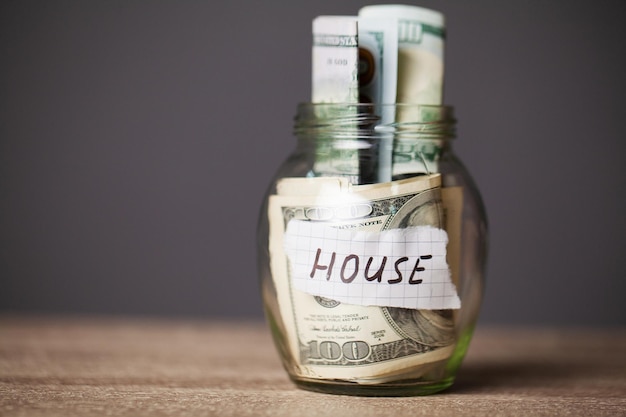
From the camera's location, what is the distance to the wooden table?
2.26ft

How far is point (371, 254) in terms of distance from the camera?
70 cm

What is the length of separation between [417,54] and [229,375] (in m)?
0.37

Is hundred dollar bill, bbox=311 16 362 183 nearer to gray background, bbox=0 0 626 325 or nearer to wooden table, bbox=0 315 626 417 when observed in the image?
wooden table, bbox=0 315 626 417

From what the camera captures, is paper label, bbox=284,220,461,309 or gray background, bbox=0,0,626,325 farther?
gray background, bbox=0,0,626,325

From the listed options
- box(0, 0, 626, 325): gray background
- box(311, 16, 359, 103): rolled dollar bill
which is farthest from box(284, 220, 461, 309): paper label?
box(0, 0, 626, 325): gray background

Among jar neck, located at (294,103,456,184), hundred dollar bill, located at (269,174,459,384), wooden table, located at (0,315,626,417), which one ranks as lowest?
wooden table, located at (0,315,626,417)

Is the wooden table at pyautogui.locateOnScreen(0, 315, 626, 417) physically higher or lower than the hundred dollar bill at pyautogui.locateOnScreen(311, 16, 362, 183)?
lower

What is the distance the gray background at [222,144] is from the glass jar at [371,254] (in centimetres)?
83

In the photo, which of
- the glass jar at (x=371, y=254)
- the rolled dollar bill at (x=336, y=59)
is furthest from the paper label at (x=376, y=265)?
the rolled dollar bill at (x=336, y=59)

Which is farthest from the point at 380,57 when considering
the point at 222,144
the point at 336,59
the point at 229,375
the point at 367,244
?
the point at 222,144

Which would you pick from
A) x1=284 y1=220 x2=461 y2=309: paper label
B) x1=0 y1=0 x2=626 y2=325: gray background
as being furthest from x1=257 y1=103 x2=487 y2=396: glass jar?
x1=0 y1=0 x2=626 y2=325: gray background

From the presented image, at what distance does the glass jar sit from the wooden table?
3 cm

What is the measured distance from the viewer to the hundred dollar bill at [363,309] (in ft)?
2.30

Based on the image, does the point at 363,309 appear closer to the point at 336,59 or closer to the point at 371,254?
the point at 371,254
